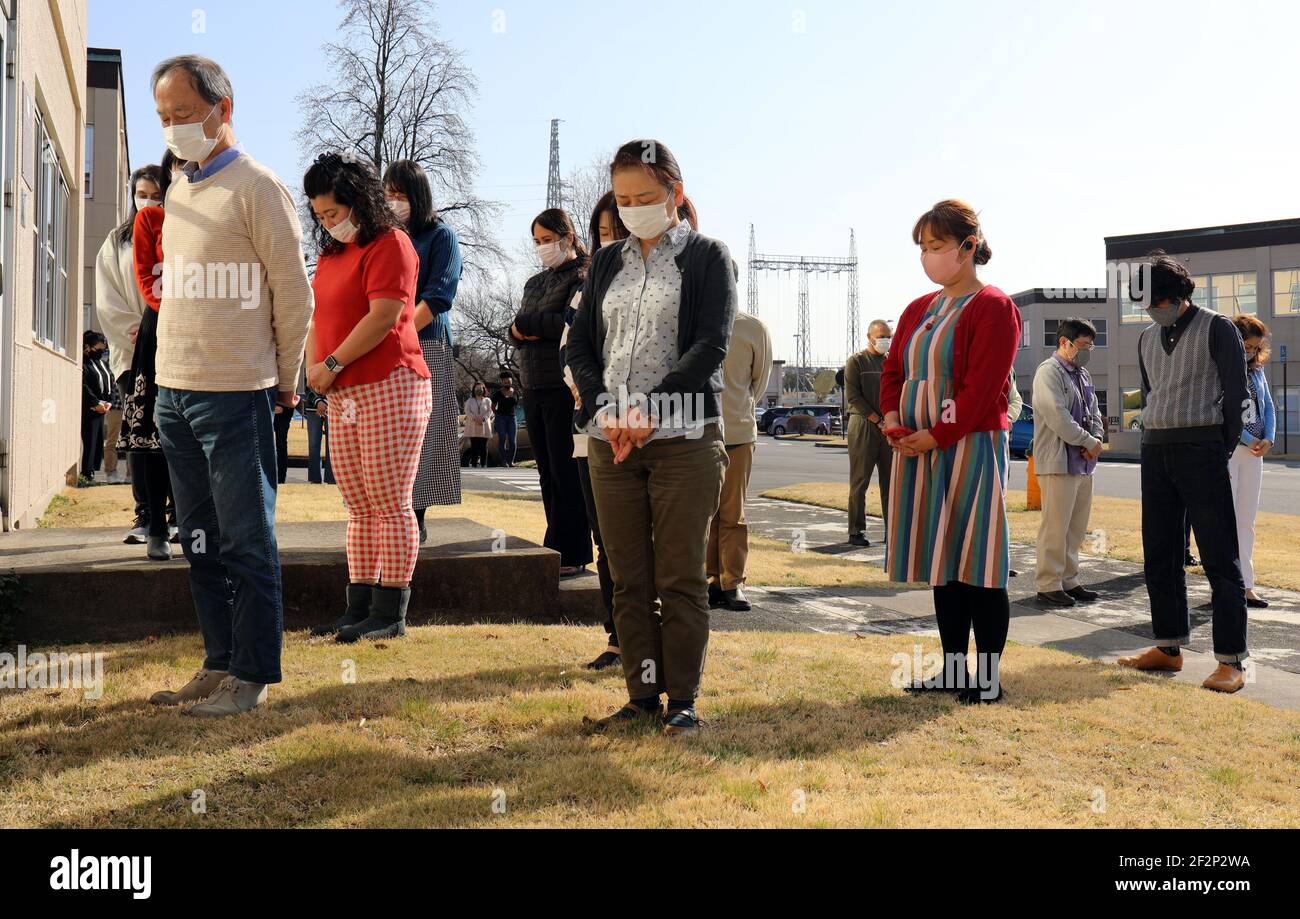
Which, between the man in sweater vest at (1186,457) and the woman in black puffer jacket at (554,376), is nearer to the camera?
the man in sweater vest at (1186,457)

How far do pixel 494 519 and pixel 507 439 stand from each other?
13.7 meters

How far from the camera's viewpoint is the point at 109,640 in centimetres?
492

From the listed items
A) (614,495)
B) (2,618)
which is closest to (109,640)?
(2,618)

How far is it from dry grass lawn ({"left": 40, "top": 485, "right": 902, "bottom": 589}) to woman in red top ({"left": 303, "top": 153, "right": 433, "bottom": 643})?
209 cm

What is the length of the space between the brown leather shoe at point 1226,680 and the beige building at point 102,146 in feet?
91.0

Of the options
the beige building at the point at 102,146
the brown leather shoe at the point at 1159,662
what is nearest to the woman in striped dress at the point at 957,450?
the brown leather shoe at the point at 1159,662

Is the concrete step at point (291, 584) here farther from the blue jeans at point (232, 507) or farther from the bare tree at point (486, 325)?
the bare tree at point (486, 325)

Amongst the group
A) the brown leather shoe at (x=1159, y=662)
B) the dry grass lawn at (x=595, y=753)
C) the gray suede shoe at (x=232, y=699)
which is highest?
the gray suede shoe at (x=232, y=699)

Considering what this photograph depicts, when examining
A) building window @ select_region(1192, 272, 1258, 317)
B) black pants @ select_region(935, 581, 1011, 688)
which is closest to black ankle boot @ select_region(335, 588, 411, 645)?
black pants @ select_region(935, 581, 1011, 688)

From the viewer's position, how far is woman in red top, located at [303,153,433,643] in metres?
4.74

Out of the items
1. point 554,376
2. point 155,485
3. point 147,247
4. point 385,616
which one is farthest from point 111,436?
point 385,616

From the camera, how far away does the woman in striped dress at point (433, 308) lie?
5742 mm
